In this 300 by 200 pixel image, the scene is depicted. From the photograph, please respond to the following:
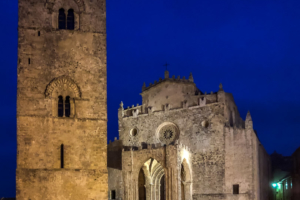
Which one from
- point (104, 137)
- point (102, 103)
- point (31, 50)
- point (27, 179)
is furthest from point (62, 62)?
point (27, 179)

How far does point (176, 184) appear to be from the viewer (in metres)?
29.6

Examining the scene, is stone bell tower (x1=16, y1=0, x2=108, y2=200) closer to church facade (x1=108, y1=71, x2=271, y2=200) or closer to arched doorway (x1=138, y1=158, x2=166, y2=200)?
church facade (x1=108, y1=71, x2=271, y2=200)

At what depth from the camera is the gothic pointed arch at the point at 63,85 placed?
64.0ft

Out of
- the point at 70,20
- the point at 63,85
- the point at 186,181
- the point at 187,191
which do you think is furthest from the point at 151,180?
the point at 70,20

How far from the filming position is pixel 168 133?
36.9 meters

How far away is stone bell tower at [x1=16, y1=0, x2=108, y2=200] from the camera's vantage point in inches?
746

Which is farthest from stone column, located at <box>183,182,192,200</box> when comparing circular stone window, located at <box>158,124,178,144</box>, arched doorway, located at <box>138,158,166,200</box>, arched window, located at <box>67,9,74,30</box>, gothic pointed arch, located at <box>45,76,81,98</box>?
arched window, located at <box>67,9,74,30</box>

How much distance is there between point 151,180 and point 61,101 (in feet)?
56.1

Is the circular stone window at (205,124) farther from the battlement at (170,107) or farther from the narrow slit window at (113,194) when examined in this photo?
the narrow slit window at (113,194)

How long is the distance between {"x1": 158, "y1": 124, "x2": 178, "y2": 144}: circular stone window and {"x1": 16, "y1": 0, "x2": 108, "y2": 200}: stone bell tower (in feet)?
55.9

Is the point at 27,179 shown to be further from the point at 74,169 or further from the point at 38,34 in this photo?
the point at 38,34

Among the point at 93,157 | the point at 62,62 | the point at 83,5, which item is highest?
the point at 83,5

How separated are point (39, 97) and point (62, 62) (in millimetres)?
2085

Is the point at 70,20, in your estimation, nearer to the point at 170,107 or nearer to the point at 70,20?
the point at 70,20
